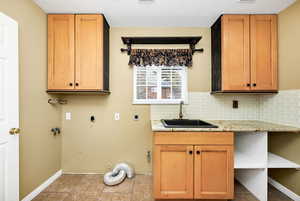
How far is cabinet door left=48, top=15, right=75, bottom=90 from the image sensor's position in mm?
2072

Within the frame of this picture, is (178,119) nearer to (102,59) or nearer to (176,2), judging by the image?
(102,59)

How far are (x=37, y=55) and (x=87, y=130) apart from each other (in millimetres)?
1250

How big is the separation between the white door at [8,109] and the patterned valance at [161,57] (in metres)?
1.40

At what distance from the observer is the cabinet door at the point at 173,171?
170cm

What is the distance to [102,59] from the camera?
2.10 m

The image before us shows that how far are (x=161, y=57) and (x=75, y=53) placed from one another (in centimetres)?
123

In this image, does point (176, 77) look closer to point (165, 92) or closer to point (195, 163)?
point (165, 92)

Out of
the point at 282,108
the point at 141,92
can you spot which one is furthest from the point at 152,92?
the point at 282,108

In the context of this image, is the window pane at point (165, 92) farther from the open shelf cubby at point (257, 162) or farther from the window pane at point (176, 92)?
the open shelf cubby at point (257, 162)

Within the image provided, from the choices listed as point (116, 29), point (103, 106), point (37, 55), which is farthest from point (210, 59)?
point (37, 55)

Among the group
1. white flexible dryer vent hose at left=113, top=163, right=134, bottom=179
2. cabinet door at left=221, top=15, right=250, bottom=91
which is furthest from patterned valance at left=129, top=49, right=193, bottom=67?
white flexible dryer vent hose at left=113, top=163, right=134, bottom=179

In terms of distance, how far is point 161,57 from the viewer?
238 cm

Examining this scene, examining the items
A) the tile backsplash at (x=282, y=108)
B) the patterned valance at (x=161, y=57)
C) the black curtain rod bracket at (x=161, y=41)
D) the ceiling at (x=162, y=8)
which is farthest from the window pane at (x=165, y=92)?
the tile backsplash at (x=282, y=108)

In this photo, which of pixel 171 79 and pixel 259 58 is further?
pixel 171 79
